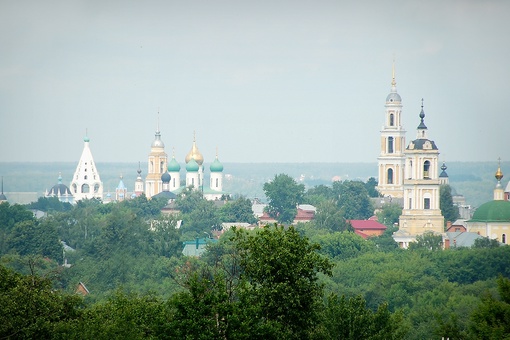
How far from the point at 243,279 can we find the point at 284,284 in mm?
878

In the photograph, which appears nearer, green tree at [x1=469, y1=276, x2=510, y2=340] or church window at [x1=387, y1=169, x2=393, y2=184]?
green tree at [x1=469, y1=276, x2=510, y2=340]

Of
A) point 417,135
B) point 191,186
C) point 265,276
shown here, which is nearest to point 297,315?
point 265,276

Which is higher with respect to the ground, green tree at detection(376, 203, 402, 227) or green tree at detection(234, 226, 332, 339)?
green tree at detection(234, 226, 332, 339)

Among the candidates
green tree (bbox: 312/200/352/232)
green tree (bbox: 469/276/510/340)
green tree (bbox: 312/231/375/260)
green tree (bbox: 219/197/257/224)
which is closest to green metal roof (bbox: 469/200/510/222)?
green tree (bbox: 312/231/375/260)

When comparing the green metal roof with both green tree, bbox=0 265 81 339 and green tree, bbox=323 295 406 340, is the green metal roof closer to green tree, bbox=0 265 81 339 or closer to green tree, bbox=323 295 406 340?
green tree, bbox=0 265 81 339

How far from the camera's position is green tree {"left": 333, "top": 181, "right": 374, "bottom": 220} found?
12825cm

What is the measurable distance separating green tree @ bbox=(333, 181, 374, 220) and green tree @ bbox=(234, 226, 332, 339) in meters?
90.1

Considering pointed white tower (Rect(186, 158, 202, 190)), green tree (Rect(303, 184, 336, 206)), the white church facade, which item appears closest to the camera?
the white church facade

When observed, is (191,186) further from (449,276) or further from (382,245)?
(449,276)

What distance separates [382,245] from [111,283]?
26.4 m

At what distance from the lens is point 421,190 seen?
107375 mm

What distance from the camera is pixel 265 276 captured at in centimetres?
3569

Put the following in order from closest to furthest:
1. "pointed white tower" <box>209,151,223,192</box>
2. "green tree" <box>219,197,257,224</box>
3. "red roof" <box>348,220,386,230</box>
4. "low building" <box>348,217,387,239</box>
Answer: "low building" <box>348,217,387,239</box> → "red roof" <box>348,220,386,230</box> → "green tree" <box>219,197,257,224</box> → "pointed white tower" <box>209,151,223,192</box>

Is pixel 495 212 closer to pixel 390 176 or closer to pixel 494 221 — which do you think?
pixel 494 221
